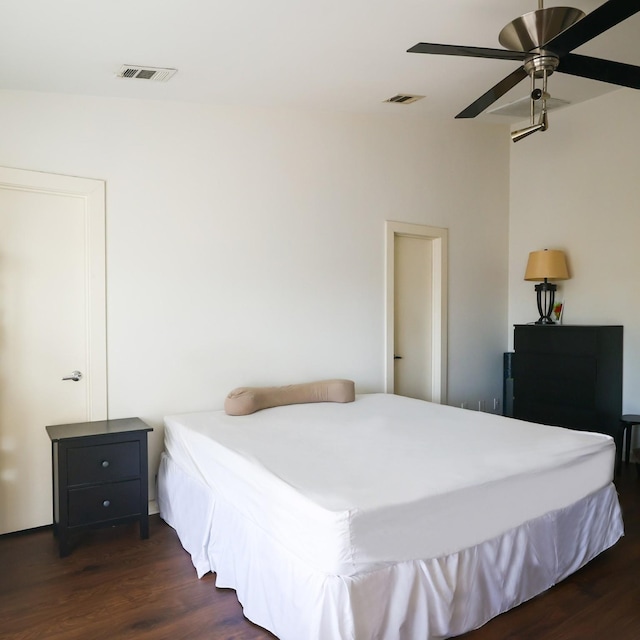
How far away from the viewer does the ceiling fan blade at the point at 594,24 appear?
1715mm

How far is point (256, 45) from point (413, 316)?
2.64 meters

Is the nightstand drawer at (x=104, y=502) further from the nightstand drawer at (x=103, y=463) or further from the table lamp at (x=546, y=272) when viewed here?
the table lamp at (x=546, y=272)

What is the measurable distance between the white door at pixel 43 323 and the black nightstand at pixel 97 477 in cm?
19

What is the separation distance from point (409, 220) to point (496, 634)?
3.26 m

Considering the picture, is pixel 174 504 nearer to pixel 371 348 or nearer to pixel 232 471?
pixel 232 471

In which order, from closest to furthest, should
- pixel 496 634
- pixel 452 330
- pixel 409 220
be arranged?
pixel 496 634, pixel 409 220, pixel 452 330

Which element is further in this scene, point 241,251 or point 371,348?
point 371,348

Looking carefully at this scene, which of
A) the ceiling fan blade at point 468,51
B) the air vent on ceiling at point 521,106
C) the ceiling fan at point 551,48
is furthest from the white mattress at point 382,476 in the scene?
the ceiling fan blade at point 468,51

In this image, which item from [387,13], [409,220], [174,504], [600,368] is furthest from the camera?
[409,220]

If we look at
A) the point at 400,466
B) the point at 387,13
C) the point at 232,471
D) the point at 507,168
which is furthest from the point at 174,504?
the point at 507,168

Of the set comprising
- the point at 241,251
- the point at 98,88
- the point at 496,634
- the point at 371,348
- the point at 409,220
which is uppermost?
the point at 98,88

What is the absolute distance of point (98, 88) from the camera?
9.84 feet

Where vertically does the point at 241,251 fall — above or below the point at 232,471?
above

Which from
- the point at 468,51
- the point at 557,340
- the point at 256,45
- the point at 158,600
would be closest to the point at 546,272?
the point at 557,340
